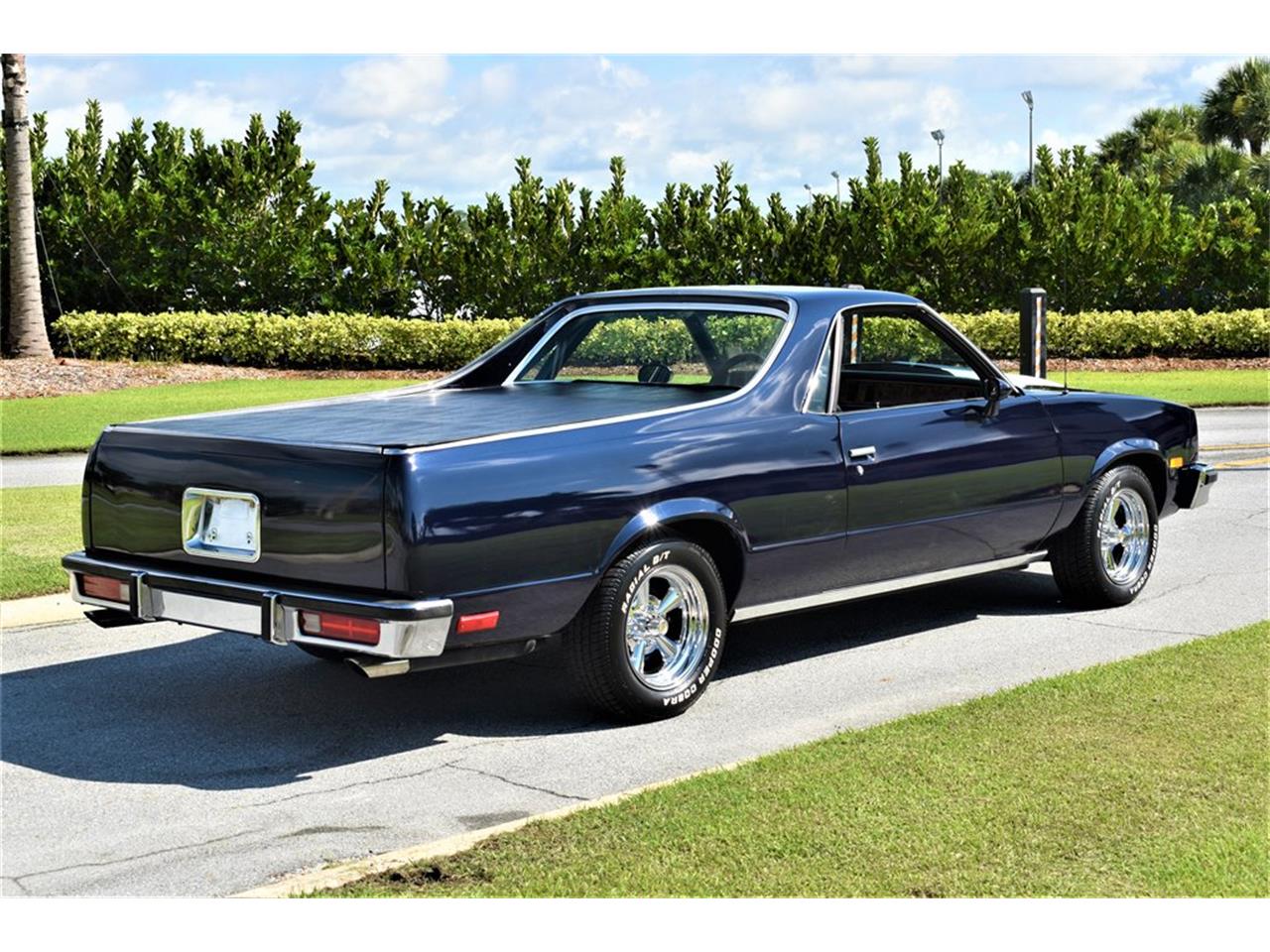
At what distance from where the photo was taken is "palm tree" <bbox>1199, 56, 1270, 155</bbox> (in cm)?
5697

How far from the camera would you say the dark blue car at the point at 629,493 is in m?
6.05

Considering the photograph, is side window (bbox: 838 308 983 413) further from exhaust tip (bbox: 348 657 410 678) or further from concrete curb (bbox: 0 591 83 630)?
concrete curb (bbox: 0 591 83 630)

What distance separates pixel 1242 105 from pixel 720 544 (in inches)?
2208

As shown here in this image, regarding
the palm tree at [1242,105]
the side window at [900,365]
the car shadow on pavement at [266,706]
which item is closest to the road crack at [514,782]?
the car shadow on pavement at [266,706]

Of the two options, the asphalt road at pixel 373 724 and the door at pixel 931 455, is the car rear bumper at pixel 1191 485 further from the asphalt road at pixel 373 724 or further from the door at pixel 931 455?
the door at pixel 931 455

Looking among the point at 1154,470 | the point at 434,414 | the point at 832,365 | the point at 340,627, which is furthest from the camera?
the point at 1154,470

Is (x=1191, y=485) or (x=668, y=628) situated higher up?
(x=1191, y=485)

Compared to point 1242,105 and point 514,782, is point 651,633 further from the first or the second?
point 1242,105

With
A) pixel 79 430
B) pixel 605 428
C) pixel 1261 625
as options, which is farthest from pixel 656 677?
pixel 79 430

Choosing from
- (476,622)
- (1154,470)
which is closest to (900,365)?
(1154,470)

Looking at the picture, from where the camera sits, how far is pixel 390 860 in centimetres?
494

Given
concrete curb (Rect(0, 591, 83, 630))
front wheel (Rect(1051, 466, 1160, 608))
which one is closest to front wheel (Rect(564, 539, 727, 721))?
front wheel (Rect(1051, 466, 1160, 608))

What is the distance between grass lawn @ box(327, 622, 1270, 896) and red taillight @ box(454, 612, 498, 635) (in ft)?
3.17

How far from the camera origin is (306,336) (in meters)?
30.3
